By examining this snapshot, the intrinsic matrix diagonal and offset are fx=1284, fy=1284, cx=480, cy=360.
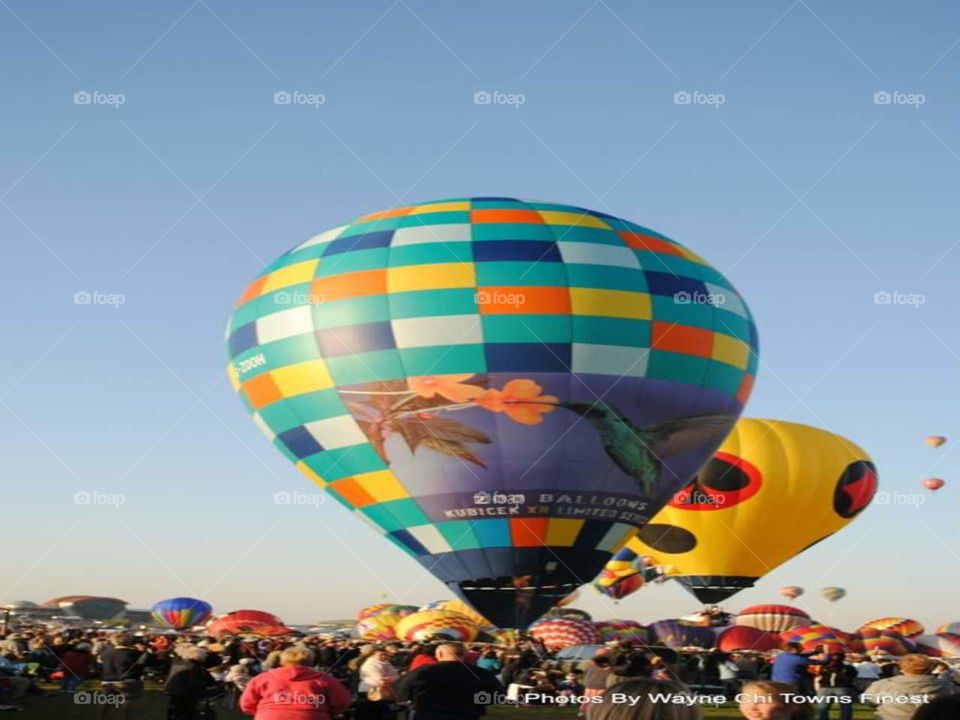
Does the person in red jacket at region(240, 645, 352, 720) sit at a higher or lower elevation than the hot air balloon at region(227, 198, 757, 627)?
lower

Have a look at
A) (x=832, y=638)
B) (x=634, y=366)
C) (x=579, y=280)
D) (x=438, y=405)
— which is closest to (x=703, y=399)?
(x=634, y=366)

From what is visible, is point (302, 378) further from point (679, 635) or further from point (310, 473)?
point (679, 635)

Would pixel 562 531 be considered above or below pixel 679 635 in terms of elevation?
above

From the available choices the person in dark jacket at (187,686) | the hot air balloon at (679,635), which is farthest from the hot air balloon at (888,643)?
the person in dark jacket at (187,686)

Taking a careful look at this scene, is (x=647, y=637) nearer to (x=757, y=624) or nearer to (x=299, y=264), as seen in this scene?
(x=757, y=624)

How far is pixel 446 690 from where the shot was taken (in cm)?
737

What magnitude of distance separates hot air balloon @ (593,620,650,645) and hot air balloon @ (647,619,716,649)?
26 cm

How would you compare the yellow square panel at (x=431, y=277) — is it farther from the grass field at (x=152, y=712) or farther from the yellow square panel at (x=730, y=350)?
the grass field at (x=152, y=712)

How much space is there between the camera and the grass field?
45.8ft

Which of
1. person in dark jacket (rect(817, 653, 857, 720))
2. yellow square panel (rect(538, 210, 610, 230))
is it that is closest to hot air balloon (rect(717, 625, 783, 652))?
yellow square panel (rect(538, 210, 610, 230))

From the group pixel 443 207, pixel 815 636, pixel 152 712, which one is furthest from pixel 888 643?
pixel 152 712

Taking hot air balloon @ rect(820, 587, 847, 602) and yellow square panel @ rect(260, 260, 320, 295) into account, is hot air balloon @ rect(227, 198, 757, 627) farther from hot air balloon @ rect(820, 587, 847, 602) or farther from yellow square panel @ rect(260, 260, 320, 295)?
hot air balloon @ rect(820, 587, 847, 602)

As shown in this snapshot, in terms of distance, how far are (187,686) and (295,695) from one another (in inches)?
128

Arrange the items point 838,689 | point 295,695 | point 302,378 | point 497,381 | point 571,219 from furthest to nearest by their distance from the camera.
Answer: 1. point 571,219
2. point 302,378
3. point 497,381
4. point 838,689
5. point 295,695
